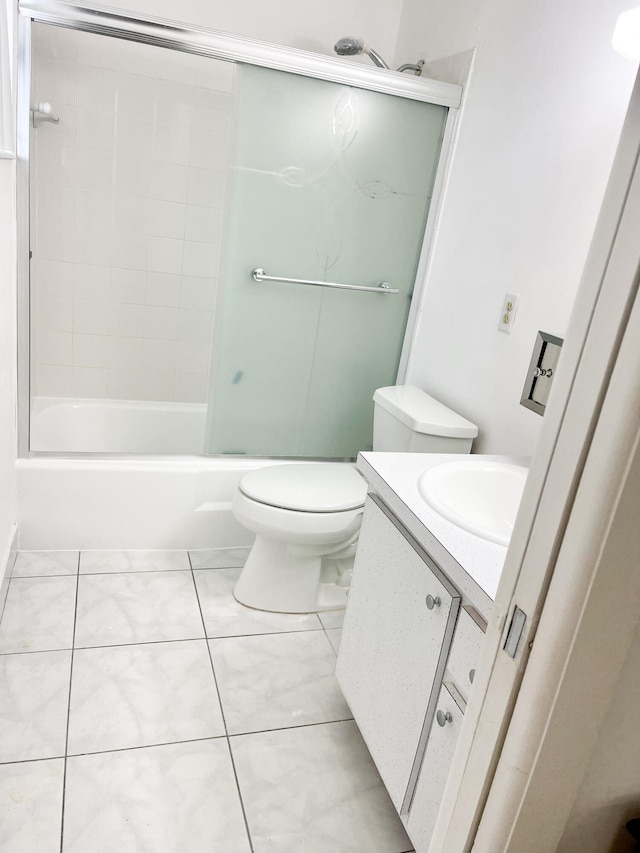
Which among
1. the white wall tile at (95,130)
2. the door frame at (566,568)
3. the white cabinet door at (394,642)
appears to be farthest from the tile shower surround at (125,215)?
the door frame at (566,568)

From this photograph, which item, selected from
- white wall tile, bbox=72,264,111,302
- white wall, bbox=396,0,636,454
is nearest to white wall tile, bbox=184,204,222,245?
white wall tile, bbox=72,264,111,302

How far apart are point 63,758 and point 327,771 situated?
0.61m

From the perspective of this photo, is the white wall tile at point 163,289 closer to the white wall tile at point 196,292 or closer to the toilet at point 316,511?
the white wall tile at point 196,292

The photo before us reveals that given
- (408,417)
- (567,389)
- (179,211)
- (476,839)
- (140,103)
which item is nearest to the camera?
(567,389)

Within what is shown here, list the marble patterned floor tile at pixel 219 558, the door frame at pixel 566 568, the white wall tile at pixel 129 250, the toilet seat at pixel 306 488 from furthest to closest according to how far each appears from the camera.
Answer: the white wall tile at pixel 129 250
the marble patterned floor tile at pixel 219 558
the toilet seat at pixel 306 488
the door frame at pixel 566 568

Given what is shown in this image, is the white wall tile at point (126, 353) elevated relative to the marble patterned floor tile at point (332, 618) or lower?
elevated

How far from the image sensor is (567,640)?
1.83 ft

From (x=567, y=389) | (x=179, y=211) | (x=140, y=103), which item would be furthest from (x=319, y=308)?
(x=567, y=389)

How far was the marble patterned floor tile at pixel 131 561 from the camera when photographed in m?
2.18

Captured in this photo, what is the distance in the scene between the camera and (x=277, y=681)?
5.86 feet

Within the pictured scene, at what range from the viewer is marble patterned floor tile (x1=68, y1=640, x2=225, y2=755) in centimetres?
154

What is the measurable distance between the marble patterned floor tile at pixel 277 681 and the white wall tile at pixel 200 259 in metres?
1.70

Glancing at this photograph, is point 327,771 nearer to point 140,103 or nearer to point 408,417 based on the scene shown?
point 408,417

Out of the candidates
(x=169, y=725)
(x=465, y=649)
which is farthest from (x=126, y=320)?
(x=465, y=649)
